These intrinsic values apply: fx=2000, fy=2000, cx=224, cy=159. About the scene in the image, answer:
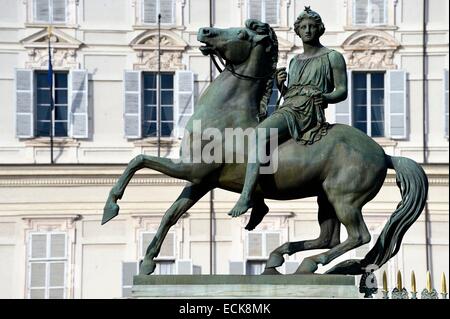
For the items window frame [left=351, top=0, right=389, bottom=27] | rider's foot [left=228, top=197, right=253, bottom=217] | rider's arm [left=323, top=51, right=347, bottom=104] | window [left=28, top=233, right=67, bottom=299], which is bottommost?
window [left=28, top=233, right=67, bottom=299]

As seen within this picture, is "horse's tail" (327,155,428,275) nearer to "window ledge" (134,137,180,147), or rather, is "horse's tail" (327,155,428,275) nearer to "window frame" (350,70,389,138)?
"window frame" (350,70,389,138)

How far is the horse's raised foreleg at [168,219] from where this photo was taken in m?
18.8

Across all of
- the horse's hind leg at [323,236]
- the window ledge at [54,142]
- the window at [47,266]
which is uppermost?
the window ledge at [54,142]

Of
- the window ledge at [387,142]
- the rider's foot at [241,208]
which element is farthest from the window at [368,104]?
the rider's foot at [241,208]

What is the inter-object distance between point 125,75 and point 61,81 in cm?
140

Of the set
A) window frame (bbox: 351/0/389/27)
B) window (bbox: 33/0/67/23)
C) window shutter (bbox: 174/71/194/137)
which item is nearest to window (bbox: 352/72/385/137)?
window frame (bbox: 351/0/389/27)

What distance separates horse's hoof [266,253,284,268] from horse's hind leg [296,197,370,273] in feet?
0.81

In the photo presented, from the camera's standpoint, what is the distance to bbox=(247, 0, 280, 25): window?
145ft

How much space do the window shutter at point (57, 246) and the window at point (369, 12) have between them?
8032 millimetres

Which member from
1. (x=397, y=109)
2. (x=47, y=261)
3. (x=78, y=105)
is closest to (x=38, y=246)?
(x=47, y=261)

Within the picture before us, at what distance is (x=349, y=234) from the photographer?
18906 millimetres

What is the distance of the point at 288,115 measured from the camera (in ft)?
61.4

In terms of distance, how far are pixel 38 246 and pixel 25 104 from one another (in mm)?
3069

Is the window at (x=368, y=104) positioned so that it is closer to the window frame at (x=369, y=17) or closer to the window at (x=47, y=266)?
the window frame at (x=369, y=17)
